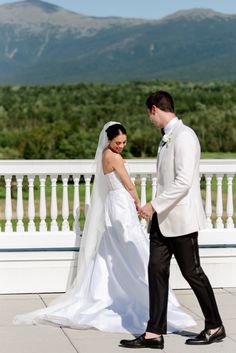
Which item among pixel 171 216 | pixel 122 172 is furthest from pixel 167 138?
pixel 122 172

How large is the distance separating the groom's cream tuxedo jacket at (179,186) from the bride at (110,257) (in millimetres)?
1167

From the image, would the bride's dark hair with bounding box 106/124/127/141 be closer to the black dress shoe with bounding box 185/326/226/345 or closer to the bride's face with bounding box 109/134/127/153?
the bride's face with bounding box 109/134/127/153

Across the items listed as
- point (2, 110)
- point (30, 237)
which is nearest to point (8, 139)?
point (2, 110)

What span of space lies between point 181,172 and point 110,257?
5.67 ft

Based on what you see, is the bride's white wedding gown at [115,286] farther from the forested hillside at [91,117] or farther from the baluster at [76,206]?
the forested hillside at [91,117]

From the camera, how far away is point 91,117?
58875 mm

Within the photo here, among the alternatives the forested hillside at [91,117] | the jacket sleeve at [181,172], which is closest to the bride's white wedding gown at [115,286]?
the jacket sleeve at [181,172]

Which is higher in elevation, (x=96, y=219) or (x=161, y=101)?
(x=161, y=101)

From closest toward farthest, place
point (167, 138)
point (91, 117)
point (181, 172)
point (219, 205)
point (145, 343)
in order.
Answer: point (181, 172), point (167, 138), point (145, 343), point (219, 205), point (91, 117)

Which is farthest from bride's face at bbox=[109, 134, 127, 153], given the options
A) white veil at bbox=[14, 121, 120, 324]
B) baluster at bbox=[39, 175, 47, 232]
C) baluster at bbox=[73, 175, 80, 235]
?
baluster at bbox=[39, 175, 47, 232]

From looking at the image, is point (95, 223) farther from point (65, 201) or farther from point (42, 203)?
point (42, 203)

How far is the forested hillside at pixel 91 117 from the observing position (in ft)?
131

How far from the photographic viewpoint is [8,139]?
1834 inches

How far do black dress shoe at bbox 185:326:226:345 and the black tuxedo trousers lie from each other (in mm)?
186
